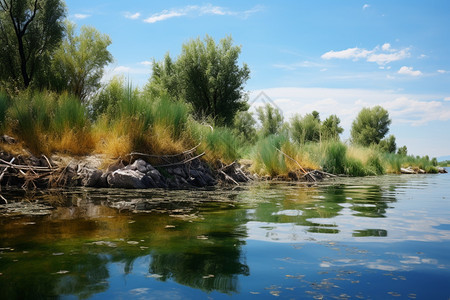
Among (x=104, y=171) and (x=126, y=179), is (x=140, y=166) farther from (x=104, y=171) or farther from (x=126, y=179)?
(x=104, y=171)

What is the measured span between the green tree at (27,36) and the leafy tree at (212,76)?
9.63 m

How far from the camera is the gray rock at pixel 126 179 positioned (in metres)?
7.59

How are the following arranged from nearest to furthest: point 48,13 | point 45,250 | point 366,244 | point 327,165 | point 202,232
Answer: point 45,250
point 366,244
point 202,232
point 327,165
point 48,13

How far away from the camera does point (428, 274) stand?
2195mm

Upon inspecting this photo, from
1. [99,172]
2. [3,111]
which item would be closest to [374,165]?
[99,172]

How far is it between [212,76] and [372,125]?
112 ft

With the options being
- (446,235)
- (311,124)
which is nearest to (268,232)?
(446,235)

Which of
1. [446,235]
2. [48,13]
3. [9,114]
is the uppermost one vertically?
[48,13]

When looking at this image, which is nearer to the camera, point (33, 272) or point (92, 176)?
point (33, 272)

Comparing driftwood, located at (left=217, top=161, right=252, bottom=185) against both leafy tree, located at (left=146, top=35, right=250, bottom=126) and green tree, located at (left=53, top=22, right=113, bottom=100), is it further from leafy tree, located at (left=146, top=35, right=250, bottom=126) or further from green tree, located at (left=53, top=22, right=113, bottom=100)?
green tree, located at (left=53, top=22, right=113, bottom=100)

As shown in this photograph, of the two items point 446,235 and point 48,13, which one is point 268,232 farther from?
point 48,13

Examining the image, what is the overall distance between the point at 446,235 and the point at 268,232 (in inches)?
65.2

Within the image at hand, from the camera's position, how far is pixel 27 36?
86.3 ft

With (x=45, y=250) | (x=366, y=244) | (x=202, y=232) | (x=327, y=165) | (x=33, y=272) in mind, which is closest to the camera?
(x=33, y=272)
